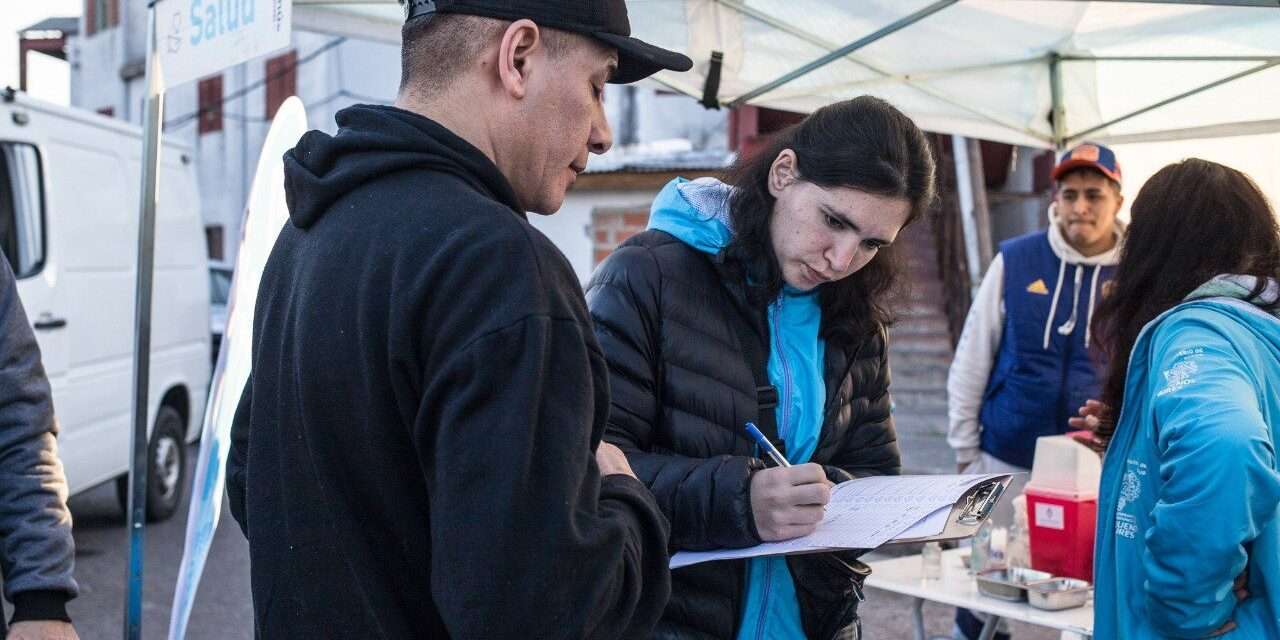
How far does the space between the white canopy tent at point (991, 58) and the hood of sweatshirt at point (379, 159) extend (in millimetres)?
2607

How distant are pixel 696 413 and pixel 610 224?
12.3 metres

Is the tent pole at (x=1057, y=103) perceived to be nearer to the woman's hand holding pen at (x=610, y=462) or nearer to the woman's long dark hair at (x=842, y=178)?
the woman's long dark hair at (x=842, y=178)

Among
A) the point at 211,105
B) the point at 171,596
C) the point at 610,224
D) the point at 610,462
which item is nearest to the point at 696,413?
the point at 610,462

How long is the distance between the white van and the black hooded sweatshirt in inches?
173

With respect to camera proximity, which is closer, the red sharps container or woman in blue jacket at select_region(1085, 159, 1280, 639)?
woman in blue jacket at select_region(1085, 159, 1280, 639)

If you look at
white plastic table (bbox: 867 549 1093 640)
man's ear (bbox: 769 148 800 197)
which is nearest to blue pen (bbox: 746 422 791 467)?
man's ear (bbox: 769 148 800 197)

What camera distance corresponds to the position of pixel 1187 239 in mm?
2361

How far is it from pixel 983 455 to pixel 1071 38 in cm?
153

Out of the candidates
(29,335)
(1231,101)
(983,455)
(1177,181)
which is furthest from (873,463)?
(1231,101)

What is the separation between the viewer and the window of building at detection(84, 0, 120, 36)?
2680cm

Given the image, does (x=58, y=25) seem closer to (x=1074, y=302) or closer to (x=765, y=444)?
(x=1074, y=302)

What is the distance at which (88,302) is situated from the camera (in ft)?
20.8

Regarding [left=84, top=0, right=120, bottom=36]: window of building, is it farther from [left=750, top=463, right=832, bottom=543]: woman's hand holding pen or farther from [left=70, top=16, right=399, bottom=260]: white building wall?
[left=750, top=463, right=832, bottom=543]: woman's hand holding pen

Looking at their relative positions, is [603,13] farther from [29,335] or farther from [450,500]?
[29,335]
